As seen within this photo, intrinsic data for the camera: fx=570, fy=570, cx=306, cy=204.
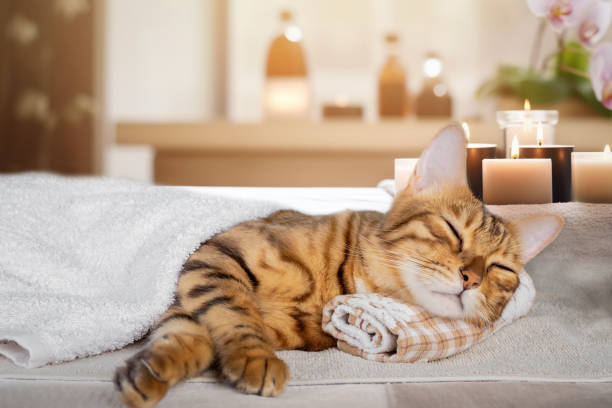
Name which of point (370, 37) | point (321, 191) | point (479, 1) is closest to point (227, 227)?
point (321, 191)

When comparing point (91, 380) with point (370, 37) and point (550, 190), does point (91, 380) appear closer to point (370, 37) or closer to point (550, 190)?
point (550, 190)

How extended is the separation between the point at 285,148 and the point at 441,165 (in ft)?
3.58

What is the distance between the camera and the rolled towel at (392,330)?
2.11 feet

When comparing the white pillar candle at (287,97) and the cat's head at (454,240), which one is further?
the white pillar candle at (287,97)

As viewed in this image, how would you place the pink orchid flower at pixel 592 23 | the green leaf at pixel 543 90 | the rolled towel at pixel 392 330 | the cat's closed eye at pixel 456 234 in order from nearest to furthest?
the rolled towel at pixel 392 330 → the cat's closed eye at pixel 456 234 → the pink orchid flower at pixel 592 23 → the green leaf at pixel 543 90

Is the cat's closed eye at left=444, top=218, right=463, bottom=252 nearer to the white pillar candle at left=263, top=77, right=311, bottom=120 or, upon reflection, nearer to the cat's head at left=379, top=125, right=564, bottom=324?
the cat's head at left=379, top=125, right=564, bottom=324

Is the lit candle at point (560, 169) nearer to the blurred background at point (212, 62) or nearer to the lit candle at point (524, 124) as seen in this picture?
the lit candle at point (524, 124)

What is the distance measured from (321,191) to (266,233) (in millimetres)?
372

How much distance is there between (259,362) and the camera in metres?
0.58

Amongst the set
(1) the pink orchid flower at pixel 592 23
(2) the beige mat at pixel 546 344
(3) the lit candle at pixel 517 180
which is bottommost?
(2) the beige mat at pixel 546 344

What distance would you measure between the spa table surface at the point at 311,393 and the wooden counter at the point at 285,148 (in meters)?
1.31

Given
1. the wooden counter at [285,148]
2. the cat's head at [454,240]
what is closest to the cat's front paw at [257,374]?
the cat's head at [454,240]

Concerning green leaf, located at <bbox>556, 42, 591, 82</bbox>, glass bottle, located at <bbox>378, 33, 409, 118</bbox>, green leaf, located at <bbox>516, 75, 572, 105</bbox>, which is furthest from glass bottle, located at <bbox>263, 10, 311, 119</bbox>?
green leaf, located at <bbox>556, 42, 591, 82</bbox>

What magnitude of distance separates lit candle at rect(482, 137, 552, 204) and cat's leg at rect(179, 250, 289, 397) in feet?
1.18
